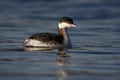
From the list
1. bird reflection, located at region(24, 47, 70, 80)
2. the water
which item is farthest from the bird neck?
bird reflection, located at region(24, 47, 70, 80)

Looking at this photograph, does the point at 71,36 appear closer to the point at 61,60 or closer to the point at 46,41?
the point at 46,41

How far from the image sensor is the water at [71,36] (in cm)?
1709

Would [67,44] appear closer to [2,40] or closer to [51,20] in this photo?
[2,40]

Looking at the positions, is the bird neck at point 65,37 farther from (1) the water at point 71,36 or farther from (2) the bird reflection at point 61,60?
(2) the bird reflection at point 61,60

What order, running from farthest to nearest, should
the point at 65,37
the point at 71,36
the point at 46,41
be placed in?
A: the point at 71,36 → the point at 65,37 → the point at 46,41

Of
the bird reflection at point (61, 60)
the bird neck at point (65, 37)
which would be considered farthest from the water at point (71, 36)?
the bird neck at point (65, 37)

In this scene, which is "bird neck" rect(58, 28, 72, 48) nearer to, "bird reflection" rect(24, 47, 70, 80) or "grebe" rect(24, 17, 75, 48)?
"grebe" rect(24, 17, 75, 48)

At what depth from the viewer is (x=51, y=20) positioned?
33.1 metres

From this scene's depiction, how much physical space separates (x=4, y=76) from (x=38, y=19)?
56.4ft

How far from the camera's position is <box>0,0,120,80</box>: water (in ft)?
56.1

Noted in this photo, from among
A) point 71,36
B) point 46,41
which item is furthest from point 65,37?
point 71,36

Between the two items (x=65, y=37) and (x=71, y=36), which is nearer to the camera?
(x=65, y=37)

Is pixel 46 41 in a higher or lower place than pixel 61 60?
higher

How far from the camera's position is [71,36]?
26.5 meters
